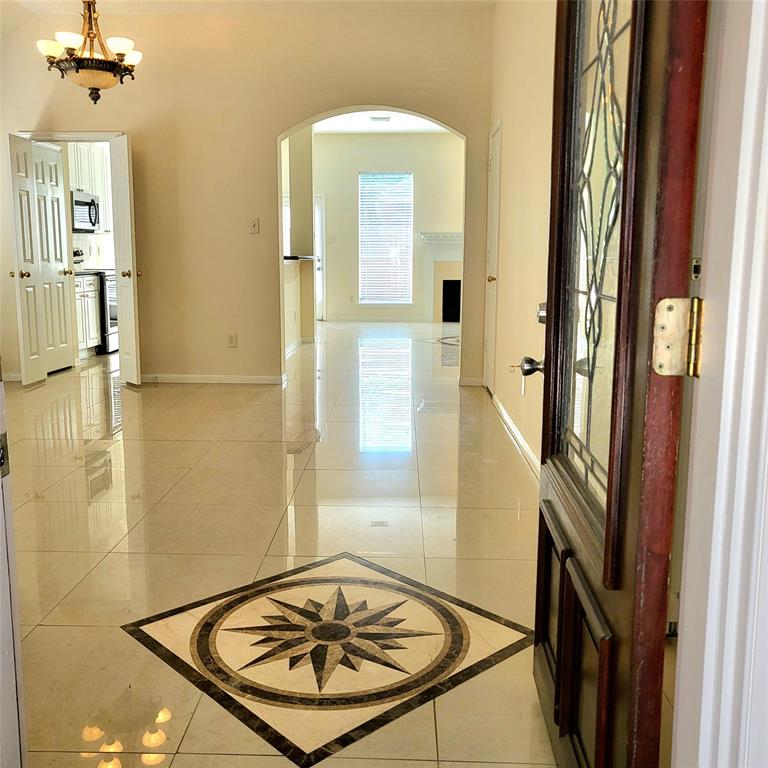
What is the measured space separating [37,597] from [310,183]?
25.4ft

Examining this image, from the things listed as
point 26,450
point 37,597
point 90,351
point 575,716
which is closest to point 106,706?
point 37,597

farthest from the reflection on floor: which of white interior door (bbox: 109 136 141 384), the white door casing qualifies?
the white door casing

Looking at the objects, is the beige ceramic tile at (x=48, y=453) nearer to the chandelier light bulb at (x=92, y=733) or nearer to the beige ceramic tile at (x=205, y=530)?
the beige ceramic tile at (x=205, y=530)

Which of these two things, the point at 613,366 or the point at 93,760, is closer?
the point at 613,366

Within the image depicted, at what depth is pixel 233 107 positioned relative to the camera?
6.67 meters

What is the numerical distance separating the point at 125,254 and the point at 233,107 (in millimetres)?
1566

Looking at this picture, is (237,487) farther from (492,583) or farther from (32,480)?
(492,583)

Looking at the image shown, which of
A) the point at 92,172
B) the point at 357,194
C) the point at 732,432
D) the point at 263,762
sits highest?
the point at 357,194

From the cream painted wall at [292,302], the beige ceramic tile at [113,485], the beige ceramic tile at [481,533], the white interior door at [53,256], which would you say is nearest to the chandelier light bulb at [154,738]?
the beige ceramic tile at [481,533]

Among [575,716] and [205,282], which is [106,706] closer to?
[575,716]

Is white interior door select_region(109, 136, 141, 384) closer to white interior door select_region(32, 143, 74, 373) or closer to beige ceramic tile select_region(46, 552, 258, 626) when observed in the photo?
white interior door select_region(32, 143, 74, 373)

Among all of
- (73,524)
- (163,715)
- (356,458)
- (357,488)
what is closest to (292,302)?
(356,458)

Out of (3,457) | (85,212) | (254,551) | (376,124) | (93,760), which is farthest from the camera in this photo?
(376,124)

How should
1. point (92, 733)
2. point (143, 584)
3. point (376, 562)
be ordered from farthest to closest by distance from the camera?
point (376, 562) → point (143, 584) → point (92, 733)
